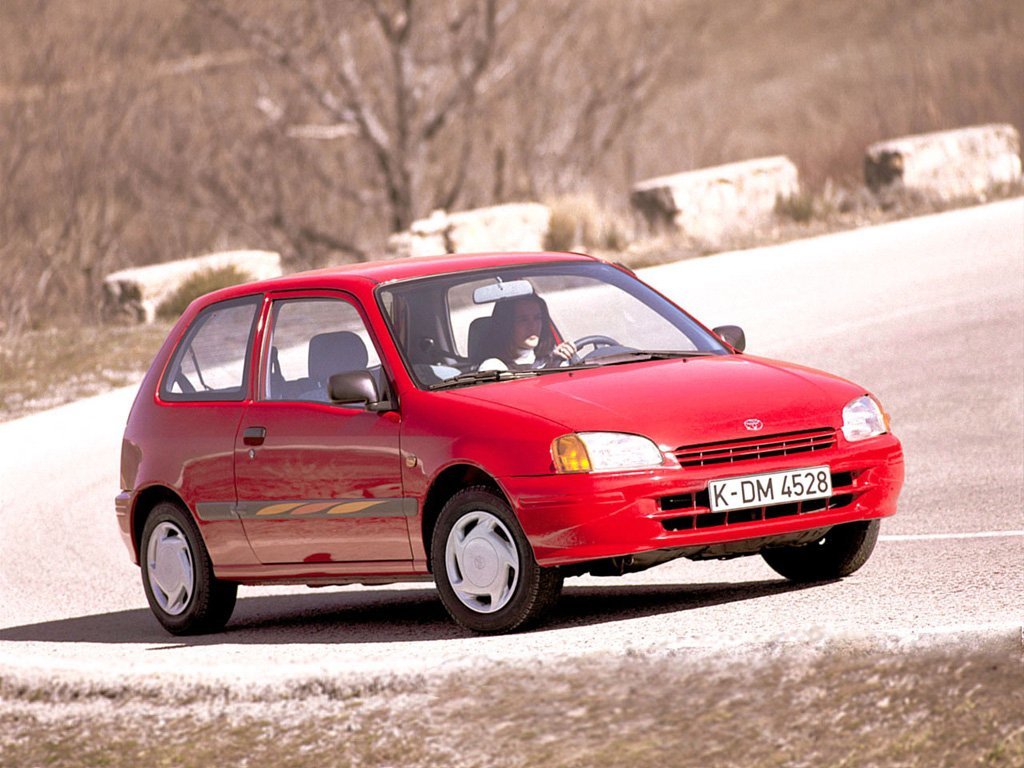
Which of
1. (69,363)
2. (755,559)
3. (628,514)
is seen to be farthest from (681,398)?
(69,363)

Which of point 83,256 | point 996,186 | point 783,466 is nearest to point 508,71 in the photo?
point 83,256

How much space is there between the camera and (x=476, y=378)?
8.20 meters

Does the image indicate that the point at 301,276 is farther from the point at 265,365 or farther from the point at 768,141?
the point at 768,141

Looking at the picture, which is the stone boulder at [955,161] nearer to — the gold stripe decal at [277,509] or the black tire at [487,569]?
the gold stripe decal at [277,509]

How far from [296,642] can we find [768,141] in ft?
176

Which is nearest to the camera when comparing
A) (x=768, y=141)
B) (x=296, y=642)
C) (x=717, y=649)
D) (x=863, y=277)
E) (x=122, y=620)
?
(x=717, y=649)

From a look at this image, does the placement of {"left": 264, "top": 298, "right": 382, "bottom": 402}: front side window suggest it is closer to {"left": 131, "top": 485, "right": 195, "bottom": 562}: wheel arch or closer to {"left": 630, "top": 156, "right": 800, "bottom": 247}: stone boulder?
{"left": 131, "top": 485, "right": 195, "bottom": 562}: wheel arch

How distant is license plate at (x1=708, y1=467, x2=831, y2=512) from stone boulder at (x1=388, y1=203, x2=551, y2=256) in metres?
15.7

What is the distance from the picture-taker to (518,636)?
7621 millimetres

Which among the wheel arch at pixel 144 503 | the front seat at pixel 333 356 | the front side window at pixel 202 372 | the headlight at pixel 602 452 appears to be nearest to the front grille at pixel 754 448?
the headlight at pixel 602 452

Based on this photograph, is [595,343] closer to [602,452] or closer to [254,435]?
[602,452]

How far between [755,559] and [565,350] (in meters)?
3.33

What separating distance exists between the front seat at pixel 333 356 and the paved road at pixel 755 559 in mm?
1198

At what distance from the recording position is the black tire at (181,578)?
9.42 m
